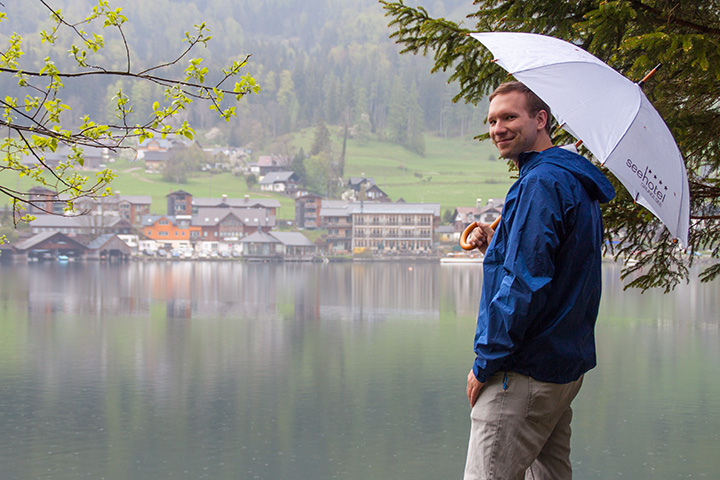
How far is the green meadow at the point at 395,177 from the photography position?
83250 millimetres

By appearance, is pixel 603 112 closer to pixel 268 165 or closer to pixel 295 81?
pixel 268 165

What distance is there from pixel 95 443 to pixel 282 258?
6121 centimetres

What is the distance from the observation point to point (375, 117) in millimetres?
125688

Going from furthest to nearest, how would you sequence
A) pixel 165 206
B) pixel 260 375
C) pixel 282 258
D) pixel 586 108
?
pixel 165 206
pixel 282 258
pixel 260 375
pixel 586 108

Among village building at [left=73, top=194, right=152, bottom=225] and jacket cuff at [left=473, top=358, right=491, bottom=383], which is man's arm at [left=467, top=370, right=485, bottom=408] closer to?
jacket cuff at [left=473, top=358, right=491, bottom=383]

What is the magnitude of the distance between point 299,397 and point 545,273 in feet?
28.4

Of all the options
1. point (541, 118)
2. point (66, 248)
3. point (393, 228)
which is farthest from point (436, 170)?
point (541, 118)

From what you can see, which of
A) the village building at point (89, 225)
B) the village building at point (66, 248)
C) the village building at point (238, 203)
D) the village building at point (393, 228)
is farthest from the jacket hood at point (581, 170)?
the village building at point (238, 203)

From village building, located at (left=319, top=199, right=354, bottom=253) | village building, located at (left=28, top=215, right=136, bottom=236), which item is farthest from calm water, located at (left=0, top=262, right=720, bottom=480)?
village building, located at (left=319, top=199, right=354, bottom=253)

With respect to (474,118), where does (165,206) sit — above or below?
below

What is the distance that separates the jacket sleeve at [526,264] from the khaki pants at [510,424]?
10 cm

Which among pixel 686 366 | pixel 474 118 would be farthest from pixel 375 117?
pixel 686 366

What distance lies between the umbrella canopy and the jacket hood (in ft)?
0.56

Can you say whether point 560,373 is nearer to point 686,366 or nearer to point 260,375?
point 260,375
